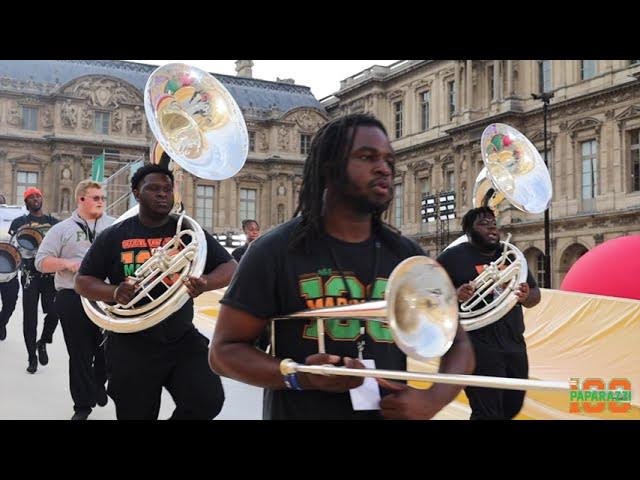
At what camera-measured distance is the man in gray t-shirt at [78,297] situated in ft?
18.7

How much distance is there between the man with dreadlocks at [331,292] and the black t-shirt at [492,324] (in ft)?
10.3

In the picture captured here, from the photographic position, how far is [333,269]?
240cm

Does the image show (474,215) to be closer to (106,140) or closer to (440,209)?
(440,209)

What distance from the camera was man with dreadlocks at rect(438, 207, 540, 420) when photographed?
16.9ft

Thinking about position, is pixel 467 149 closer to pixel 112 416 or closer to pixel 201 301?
pixel 201 301

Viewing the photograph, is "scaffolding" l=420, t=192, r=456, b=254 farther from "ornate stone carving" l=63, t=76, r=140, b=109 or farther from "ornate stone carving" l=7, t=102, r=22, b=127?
"ornate stone carving" l=7, t=102, r=22, b=127

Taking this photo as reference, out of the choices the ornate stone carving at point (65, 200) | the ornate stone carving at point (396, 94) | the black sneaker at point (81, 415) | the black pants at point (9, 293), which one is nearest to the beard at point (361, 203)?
the black sneaker at point (81, 415)

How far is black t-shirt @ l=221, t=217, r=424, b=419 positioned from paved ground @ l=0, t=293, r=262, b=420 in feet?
11.6

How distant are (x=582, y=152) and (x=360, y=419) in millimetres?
30658

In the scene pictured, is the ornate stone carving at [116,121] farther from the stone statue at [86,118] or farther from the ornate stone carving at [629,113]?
the ornate stone carving at [629,113]

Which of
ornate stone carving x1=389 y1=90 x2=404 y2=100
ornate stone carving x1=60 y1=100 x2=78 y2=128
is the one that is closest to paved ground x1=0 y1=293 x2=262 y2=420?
ornate stone carving x1=389 y1=90 x2=404 y2=100

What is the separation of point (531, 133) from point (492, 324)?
2894 centimetres
